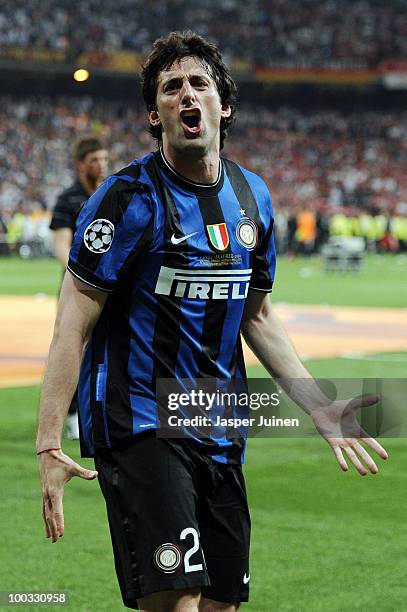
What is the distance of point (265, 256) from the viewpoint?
4102mm

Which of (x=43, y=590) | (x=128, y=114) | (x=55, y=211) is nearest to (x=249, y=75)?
(x=128, y=114)

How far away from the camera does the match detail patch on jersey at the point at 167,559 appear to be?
3531 mm

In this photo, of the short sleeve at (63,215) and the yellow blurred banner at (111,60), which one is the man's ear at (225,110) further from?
the yellow blurred banner at (111,60)

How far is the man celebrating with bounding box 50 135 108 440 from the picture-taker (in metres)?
8.88

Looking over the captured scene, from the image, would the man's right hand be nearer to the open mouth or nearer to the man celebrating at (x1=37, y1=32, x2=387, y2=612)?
the man celebrating at (x1=37, y1=32, x2=387, y2=612)

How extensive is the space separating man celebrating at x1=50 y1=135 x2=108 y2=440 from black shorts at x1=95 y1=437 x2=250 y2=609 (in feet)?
17.0

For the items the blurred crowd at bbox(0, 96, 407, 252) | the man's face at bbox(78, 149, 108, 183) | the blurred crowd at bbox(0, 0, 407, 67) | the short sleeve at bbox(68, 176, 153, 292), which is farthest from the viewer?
the blurred crowd at bbox(0, 0, 407, 67)

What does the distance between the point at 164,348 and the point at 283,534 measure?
10.6 feet

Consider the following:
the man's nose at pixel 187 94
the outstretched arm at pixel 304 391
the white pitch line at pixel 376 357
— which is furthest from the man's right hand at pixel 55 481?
the white pitch line at pixel 376 357

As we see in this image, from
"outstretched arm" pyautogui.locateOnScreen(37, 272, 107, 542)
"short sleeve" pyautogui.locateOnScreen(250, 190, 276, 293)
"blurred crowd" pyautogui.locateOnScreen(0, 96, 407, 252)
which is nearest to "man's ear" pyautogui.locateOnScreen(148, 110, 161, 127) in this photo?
"short sleeve" pyautogui.locateOnScreen(250, 190, 276, 293)

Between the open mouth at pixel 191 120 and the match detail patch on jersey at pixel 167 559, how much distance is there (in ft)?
4.12

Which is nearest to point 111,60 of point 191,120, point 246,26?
point 246,26

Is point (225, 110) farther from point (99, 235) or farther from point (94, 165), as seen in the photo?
point (94, 165)

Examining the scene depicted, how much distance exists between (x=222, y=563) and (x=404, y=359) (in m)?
11.3
